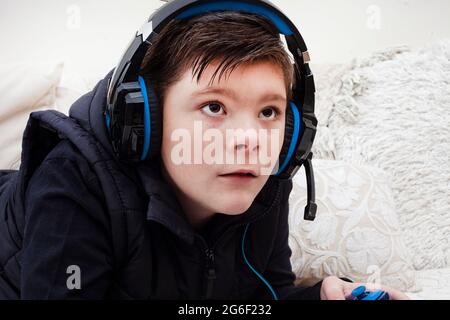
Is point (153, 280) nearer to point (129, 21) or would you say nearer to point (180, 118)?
point (180, 118)

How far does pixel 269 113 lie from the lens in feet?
2.12

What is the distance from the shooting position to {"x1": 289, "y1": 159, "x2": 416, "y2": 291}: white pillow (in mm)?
990

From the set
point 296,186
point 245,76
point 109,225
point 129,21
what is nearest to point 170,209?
point 109,225

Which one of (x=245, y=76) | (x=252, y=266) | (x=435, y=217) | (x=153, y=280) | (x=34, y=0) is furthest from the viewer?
(x=34, y=0)

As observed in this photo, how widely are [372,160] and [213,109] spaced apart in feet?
2.23

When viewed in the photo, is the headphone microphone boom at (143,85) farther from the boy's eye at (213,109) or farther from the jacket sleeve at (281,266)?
the jacket sleeve at (281,266)

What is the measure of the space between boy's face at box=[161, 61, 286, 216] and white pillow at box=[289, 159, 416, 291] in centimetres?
40

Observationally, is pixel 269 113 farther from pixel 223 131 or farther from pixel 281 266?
pixel 281 266

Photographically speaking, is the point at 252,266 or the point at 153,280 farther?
the point at 252,266

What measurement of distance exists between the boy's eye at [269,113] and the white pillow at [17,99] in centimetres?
64

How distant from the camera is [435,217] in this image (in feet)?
3.71

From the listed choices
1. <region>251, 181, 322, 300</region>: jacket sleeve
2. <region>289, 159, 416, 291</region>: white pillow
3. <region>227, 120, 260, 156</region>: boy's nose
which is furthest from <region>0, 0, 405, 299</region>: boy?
<region>289, 159, 416, 291</region>: white pillow

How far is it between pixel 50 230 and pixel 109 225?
7 centimetres
